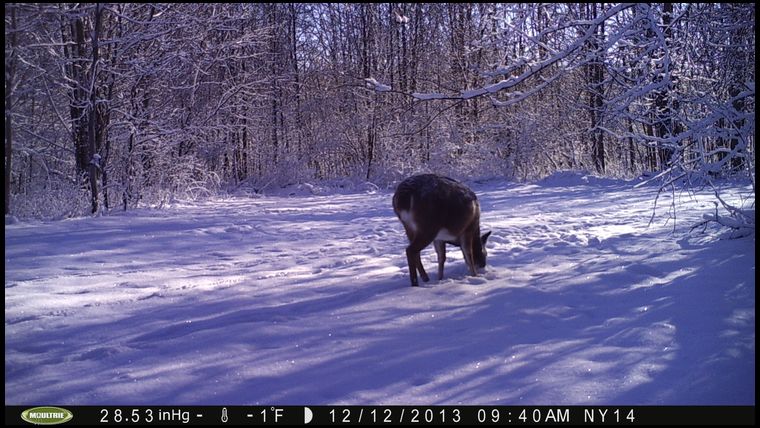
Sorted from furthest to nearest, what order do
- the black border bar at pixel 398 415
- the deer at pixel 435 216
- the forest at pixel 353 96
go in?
the forest at pixel 353 96
the deer at pixel 435 216
the black border bar at pixel 398 415

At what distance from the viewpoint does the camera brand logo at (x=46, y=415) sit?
2.48 m

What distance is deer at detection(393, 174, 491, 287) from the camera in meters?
5.04

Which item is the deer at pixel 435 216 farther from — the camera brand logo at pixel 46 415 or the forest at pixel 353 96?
the camera brand logo at pixel 46 415

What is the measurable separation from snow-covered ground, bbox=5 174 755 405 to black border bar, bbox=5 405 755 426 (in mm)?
83

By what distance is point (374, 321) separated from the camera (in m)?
3.88

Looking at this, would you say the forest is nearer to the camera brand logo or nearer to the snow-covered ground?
the snow-covered ground

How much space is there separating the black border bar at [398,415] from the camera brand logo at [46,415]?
2 centimetres

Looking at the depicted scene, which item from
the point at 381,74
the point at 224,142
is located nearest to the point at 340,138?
the point at 381,74

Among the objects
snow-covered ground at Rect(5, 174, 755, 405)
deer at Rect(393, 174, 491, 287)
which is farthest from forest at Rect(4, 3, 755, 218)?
snow-covered ground at Rect(5, 174, 755, 405)

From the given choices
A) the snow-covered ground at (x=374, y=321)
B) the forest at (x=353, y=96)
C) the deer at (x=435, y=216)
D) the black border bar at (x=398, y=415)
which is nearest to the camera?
the black border bar at (x=398, y=415)

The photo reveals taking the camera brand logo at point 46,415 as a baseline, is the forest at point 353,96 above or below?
above

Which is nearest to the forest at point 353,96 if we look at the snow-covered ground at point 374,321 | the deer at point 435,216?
the deer at point 435,216

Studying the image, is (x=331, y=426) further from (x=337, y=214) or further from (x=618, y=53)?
(x=337, y=214)

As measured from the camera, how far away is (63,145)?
12.3 metres
